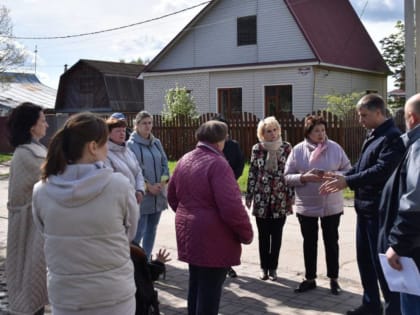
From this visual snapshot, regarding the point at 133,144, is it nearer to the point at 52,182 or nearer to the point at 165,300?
the point at 165,300

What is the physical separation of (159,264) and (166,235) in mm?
5178

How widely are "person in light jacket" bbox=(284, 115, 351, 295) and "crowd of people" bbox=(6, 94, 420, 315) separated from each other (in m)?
0.01

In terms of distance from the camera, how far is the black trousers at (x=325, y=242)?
19.2ft

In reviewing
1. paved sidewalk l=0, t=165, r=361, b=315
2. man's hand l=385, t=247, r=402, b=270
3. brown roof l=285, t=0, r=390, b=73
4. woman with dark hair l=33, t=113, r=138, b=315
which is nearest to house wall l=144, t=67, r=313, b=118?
brown roof l=285, t=0, r=390, b=73

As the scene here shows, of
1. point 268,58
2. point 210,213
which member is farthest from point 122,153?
point 268,58

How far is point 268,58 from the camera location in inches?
957

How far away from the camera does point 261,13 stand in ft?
80.4

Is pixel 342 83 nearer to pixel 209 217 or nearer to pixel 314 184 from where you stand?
pixel 314 184

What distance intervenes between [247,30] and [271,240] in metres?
20.0

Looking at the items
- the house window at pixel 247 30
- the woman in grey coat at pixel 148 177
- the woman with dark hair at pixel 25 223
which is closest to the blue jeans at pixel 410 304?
the woman with dark hair at pixel 25 223

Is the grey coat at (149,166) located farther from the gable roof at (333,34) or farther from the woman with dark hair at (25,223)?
the gable roof at (333,34)

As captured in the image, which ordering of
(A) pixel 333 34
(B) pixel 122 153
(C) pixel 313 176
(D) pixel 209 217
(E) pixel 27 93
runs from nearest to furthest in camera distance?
(D) pixel 209 217
(C) pixel 313 176
(B) pixel 122 153
(A) pixel 333 34
(E) pixel 27 93

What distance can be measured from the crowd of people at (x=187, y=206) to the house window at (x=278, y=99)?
58.1 feet

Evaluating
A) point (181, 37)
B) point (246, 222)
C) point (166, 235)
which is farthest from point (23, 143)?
point (181, 37)
